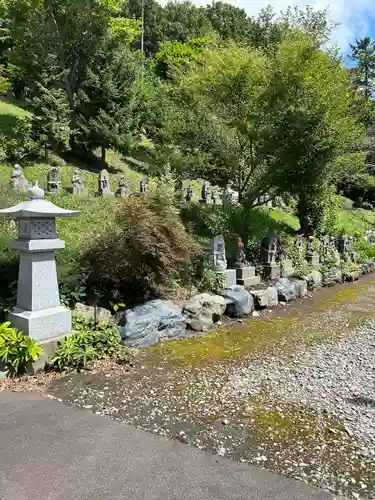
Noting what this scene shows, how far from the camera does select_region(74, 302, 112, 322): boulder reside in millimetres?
5500

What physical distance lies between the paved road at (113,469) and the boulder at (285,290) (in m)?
5.68

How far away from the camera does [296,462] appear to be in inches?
113

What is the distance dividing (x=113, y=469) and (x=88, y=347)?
2.20 metres

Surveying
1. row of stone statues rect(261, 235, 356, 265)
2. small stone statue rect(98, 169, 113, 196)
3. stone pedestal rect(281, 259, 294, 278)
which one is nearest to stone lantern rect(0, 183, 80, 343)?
row of stone statues rect(261, 235, 356, 265)

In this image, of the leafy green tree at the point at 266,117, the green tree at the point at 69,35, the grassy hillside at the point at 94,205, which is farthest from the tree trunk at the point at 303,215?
the green tree at the point at 69,35

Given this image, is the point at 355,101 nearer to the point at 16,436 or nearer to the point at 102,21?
the point at 102,21

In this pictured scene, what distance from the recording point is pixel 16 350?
4.32m

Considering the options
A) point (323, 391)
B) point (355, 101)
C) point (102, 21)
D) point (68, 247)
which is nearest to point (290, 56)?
point (355, 101)

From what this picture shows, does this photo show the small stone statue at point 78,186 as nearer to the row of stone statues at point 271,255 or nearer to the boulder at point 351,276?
the row of stone statues at point 271,255

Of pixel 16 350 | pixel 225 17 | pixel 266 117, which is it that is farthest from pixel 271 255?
pixel 225 17

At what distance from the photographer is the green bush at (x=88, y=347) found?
15.0 ft

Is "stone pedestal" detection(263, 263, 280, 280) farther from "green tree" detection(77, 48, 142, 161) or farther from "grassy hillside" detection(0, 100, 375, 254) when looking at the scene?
"green tree" detection(77, 48, 142, 161)

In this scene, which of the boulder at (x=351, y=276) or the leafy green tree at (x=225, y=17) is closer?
the boulder at (x=351, y=276)

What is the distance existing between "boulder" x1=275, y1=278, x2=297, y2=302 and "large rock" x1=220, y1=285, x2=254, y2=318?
115 cm
